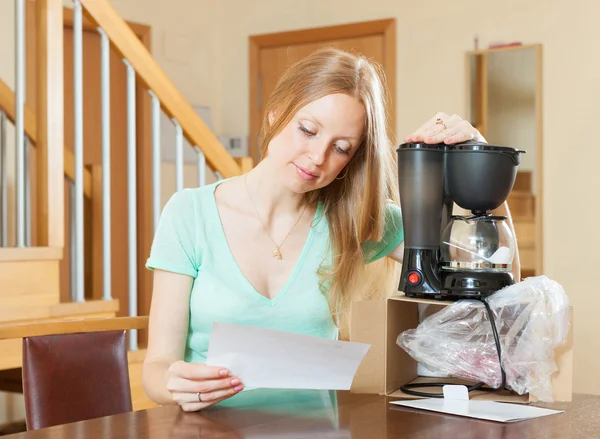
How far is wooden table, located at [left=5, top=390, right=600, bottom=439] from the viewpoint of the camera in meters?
1.05

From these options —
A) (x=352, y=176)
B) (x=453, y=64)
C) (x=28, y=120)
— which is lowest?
(x=352, y=176)

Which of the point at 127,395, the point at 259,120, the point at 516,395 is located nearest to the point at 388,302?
the point at 516,395

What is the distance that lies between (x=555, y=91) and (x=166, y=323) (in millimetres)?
3005

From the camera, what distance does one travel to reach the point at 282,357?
3.85ft

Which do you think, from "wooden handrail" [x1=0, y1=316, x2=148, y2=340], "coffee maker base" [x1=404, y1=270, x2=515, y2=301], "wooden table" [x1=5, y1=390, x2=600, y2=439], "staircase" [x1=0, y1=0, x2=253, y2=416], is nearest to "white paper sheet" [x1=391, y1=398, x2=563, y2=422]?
"wooden table" [x1=5, y1=390, x2=600, y2=439]

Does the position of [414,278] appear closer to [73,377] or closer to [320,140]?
[320,140]

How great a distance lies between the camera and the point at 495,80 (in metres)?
4.15

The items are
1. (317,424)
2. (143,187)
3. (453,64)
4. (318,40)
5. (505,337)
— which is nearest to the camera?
(317,424)

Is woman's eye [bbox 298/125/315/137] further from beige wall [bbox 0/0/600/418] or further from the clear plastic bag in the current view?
beige wall [bbox 0/0/600/418]

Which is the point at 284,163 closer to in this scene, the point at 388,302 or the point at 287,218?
the point at 287,218

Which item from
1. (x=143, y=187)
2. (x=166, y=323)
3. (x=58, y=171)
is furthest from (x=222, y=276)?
(x=143, y=187)

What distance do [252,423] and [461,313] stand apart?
15.2 inches

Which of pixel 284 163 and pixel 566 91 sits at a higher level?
pixel 566 91

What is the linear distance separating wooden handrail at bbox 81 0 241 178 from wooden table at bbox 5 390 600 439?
195 cm
